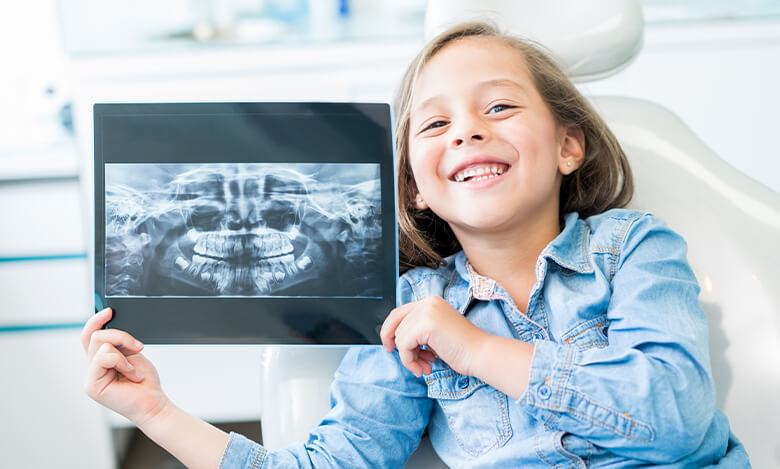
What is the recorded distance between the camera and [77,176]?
1.72 m

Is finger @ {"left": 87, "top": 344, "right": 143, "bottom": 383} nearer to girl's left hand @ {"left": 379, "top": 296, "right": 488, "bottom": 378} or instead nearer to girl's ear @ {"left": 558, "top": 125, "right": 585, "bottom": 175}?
girl's left hand @ {"left": 379, "top": 296, "right": 488, "bottom": 378}

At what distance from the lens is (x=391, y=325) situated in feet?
2.64

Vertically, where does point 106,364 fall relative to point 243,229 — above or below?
below

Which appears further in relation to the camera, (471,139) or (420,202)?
(420,202)

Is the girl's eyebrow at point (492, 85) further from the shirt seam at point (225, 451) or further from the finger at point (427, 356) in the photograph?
the shirt seam at point (225, 451)

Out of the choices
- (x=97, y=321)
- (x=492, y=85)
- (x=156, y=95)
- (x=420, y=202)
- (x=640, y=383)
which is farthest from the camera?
(x=156, y=95)

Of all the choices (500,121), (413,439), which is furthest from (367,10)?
(413,439)

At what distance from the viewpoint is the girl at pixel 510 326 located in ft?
2.42

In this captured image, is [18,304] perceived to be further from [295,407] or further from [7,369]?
[295,407]

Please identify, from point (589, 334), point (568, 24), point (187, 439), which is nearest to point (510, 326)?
point (589, 334)

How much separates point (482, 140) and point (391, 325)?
268 millimetres

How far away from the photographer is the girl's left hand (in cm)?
79

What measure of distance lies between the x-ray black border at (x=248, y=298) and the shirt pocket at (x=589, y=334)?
230 millimetres

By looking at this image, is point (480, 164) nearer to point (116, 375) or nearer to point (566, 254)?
point (566, 254)
